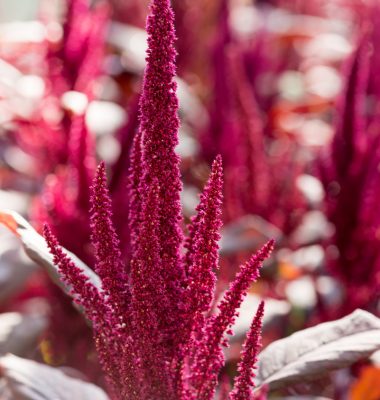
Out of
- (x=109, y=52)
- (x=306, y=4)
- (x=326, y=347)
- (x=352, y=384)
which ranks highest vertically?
(x=306, y=4)

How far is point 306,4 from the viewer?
8.46ft

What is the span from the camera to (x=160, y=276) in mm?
540

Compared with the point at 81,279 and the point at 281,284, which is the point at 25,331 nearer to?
the point at 81,279

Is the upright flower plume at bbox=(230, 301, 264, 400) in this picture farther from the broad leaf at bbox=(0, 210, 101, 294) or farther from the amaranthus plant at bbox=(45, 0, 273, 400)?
the broad leaf at bbox=(0, 210, 101, 294)

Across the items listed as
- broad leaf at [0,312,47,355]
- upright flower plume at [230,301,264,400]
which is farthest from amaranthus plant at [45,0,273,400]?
broad leaf at [0,312,47,355]

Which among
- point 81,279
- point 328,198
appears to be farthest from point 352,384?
point 81,279

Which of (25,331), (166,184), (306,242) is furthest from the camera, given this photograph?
(306,242)

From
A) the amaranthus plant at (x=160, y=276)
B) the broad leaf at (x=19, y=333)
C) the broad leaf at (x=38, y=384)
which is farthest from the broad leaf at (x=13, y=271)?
the amaranthus plant at (x=160, y=276)

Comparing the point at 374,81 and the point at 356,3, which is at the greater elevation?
the point at 356,3

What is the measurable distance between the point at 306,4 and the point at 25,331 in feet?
6.42

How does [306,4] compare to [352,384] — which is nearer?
[352,384]

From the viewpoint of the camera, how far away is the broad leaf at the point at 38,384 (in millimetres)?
614

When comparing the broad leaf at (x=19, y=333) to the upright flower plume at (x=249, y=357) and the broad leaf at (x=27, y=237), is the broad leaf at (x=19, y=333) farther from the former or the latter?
the upright flower plume at (x=249, y=357)

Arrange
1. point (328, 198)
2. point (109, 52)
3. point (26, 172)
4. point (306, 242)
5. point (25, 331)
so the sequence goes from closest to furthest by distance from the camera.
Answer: point (25, 331), point (328, 198), point (306, 242), point (26, 172), point (109, 52)
